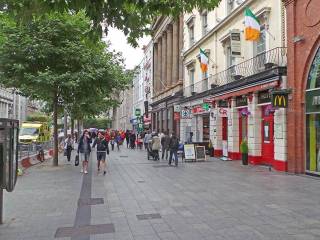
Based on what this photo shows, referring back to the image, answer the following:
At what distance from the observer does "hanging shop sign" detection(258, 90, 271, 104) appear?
63.2 ft

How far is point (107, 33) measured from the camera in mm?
6465

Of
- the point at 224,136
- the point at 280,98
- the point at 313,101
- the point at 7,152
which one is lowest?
the point at 7,152

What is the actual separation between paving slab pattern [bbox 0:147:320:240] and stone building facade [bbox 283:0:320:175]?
118 centimetres

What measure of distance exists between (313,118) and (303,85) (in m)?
1.29

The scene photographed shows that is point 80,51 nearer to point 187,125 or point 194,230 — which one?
point 194,230

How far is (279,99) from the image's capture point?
55.3ft

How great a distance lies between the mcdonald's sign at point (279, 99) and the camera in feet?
55.2

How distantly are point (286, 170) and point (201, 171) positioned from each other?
335 centimetres

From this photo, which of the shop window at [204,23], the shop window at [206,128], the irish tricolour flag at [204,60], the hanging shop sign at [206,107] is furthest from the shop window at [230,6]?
the shop window at [206,128]

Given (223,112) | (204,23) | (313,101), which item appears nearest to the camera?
(313,101)

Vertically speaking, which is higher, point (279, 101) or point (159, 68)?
point (159, 68)

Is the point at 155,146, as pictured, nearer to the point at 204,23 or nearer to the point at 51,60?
the point at 51,60

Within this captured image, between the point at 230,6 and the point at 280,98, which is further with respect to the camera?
the point at 230,6

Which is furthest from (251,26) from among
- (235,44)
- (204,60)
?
(204,60)
